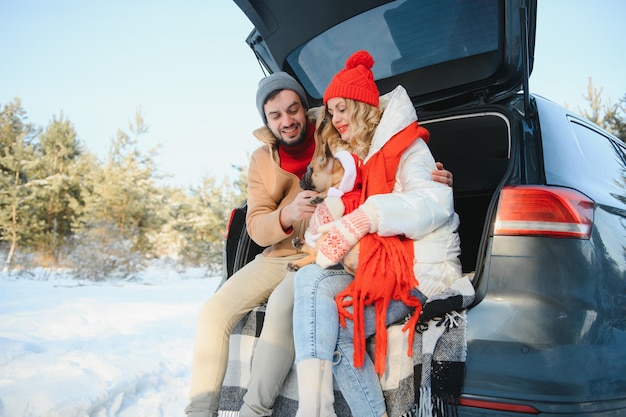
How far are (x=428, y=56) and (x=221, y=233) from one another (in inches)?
569

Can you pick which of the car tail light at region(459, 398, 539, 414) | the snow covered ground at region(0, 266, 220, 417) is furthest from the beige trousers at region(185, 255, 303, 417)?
the snow covered ground at region(0, 266, 220, 417)

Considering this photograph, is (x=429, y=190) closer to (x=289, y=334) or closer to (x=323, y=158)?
(x=323, y=158)

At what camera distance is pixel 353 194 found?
1.89m

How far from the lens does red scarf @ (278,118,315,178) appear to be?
2.52 metres

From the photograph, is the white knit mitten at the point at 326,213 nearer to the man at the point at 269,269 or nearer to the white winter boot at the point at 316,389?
the man at the point at 269,269

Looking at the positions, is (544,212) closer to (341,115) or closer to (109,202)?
(341,115)

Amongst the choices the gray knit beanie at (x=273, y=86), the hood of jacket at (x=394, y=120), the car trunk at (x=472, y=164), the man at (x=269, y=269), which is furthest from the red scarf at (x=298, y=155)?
the car trunk at (x=472, y=164)

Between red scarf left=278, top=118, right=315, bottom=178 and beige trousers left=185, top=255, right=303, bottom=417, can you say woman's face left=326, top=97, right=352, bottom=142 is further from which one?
beige trousers left=185, top=255, right=303, bottom=417

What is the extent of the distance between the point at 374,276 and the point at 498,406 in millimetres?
542

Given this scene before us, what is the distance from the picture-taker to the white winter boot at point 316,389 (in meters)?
1.48

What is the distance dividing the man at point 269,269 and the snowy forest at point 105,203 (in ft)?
41.9

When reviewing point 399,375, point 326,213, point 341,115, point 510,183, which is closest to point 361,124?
point 341,115

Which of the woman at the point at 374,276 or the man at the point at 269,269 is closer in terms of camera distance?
the woman at the point at 374,276

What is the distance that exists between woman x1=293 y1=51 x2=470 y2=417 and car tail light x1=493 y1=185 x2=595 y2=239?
0.23m
